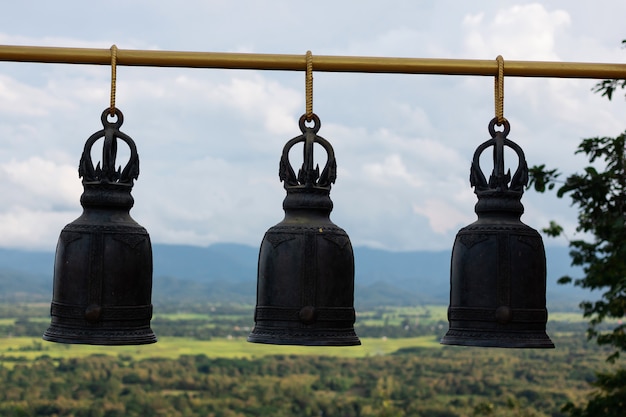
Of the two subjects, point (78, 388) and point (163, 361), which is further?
point (163, 361)

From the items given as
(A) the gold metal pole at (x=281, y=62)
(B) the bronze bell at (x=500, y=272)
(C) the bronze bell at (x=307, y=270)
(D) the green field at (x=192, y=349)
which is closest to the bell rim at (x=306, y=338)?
(C) the bronze bell at (x=307, y=270)

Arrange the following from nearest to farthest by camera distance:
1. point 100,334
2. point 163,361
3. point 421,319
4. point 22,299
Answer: point 100,334 < point 163,361 < point 421,319 < point 22,299

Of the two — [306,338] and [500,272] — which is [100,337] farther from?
[500,272]

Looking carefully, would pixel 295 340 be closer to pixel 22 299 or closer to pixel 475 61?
pixel 475 61

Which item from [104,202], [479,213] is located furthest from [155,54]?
[479,213]

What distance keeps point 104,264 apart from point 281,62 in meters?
1.44

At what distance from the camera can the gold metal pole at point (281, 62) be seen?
5273 mm

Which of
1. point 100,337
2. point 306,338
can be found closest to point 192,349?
point 100,337

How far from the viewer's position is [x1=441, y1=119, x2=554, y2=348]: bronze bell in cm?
511

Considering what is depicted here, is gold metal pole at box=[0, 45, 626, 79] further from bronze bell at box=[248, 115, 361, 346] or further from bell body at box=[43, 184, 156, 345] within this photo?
bell body at box=[43, 184, 156, 345]

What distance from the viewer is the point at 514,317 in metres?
5.10

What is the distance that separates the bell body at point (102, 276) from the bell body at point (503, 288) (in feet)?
5.54

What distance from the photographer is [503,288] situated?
201 inches

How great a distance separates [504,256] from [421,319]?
174 meters
